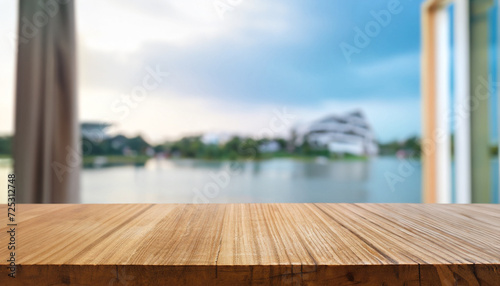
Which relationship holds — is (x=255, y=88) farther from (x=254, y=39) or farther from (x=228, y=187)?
(x=228, y=187)

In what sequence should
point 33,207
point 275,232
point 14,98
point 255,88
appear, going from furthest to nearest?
point 255,88
point 14,98
point 33,207
point 275,232

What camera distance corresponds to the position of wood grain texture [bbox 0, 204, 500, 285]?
35cm

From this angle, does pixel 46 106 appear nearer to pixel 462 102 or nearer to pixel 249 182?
pixel 249 182

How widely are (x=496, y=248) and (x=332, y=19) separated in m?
2.22

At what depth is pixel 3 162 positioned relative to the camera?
7.23ft

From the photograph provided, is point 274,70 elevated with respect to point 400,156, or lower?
elevated

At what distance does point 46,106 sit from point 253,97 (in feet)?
4.07

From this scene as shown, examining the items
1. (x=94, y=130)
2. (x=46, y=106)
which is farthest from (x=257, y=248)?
(x=94, y=130)

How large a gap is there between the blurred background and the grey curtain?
14 cm

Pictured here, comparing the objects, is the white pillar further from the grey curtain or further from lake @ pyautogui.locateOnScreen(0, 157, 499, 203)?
the grey curtain

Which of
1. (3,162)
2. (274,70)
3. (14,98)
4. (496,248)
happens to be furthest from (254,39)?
(496,248)

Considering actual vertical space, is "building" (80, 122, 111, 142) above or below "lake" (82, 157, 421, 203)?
above

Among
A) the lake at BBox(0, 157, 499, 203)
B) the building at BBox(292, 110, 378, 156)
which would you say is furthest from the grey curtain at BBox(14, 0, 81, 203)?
the building at BBox(292, 110, 378, 156)

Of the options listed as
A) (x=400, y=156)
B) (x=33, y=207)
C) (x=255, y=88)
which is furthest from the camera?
(x=400, y=156)
